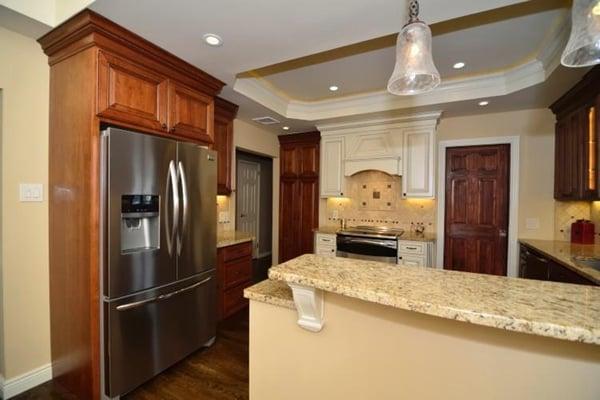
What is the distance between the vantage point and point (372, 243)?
355 cm

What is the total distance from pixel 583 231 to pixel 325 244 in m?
2.79

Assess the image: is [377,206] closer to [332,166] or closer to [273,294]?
[332,166]

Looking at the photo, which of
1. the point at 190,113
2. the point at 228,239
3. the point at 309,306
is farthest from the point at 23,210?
the point at 309,306

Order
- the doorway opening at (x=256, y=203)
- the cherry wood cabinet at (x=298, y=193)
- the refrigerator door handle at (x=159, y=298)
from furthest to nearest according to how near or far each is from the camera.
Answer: the doorway opening at (x=256, y=203), the cherry wood cabinet at (x=298, y=193), the refrigerator door handle at (x=159, y=298)

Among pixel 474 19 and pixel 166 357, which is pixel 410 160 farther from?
pixel 166 357

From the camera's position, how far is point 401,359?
1.02 metres

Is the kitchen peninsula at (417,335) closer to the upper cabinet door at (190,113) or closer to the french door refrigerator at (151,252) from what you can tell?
the french door refrigerator at (151,252)

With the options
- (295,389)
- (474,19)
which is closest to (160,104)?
(295,389)

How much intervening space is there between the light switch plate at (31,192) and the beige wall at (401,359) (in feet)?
6.06

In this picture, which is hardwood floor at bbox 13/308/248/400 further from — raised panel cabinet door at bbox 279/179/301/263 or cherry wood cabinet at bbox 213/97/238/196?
raised panel cabinet door at bbox 279/179/301/263

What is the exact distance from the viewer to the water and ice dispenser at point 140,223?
1.85 m

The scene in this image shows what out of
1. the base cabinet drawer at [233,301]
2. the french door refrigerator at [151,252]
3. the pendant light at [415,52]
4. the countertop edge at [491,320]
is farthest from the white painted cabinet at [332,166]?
the countertop edge at [491,320]

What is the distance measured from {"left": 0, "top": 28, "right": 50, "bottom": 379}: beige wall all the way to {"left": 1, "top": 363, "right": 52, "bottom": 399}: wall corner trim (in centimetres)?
3

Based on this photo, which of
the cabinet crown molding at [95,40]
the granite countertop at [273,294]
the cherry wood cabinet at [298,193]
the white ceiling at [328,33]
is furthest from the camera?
the cherry wood cabinet at [298,193]
